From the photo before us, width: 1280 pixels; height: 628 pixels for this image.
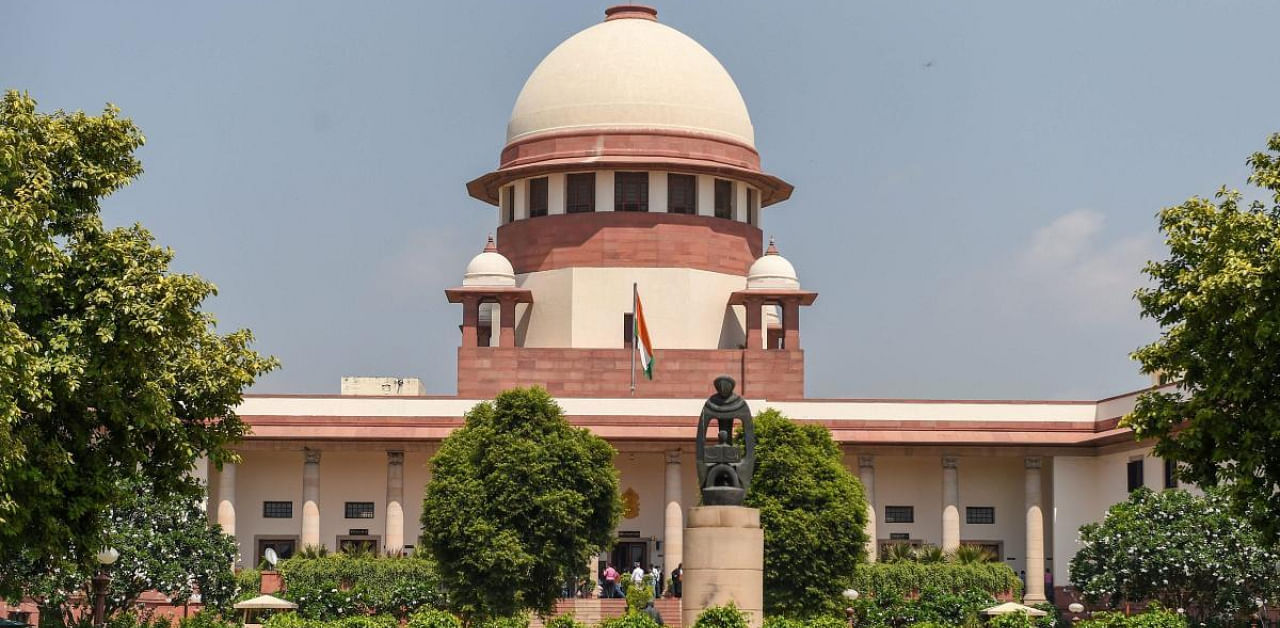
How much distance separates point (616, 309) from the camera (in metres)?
64.2

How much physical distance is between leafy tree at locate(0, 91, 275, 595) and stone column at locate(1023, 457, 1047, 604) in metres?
33.2

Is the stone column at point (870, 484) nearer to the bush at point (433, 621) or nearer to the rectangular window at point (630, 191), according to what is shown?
the rectangular window at point (630, 191)

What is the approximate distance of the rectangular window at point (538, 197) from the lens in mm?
65938

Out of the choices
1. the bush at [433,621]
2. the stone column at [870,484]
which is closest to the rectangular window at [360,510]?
the stone column at [870,484]

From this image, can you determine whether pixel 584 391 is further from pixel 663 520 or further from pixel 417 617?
pixel 417 617

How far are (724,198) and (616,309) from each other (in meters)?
5.22

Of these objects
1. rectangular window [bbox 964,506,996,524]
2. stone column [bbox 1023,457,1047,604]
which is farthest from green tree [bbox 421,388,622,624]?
rectangular window [bbox 964,506,996,524]

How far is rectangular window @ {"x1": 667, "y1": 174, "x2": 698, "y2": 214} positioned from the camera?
6538 centimetres

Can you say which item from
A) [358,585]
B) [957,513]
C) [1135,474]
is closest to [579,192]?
[957,513]

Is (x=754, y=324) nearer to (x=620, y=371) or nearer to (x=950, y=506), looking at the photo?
(x=620, y=371)

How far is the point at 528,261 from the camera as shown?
214ft

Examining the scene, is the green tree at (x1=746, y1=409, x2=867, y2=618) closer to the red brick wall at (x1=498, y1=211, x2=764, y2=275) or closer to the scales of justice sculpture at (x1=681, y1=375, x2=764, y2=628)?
the red brick wall at (x1=498, y1=211, x2=764, y2=275)

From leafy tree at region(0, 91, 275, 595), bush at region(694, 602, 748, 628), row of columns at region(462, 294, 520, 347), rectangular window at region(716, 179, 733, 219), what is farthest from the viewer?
rectangular window at region(716, 179, 733, 219)

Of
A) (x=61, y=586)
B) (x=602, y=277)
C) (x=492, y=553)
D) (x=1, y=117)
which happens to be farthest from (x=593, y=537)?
(x=1, y=117)
